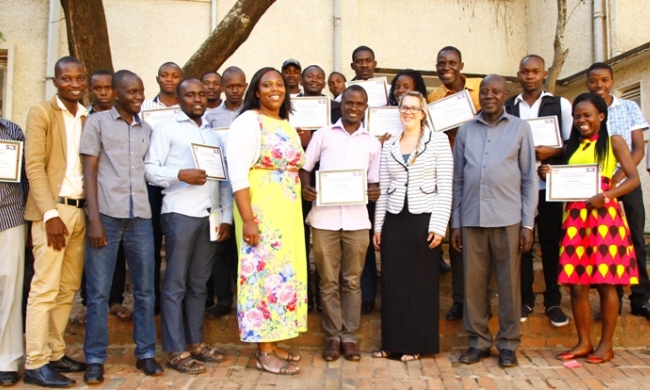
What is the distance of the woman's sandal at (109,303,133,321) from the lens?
5078mm

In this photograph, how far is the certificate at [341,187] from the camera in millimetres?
4516

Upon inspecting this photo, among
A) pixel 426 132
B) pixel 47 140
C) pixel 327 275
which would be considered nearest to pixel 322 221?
pixel 327 275

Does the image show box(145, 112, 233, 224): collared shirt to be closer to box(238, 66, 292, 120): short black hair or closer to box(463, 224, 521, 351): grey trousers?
box(238, 66, 292, 120): short black hair

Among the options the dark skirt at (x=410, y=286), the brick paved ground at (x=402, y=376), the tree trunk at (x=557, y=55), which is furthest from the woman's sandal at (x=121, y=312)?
the tree trunk at (x=557, y=55)

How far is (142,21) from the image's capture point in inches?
372

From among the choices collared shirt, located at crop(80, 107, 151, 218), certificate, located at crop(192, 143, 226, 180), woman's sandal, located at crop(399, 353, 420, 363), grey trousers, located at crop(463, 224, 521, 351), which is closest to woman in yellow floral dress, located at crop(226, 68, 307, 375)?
certificate, located at crop(192, 143, 226, 180)

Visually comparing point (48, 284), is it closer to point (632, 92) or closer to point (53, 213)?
point (53, 213)

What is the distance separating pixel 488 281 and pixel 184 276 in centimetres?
249

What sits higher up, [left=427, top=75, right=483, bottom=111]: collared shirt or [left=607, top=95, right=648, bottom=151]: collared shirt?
[left=427, top=75, right=483, bottom=111]: collared shirt

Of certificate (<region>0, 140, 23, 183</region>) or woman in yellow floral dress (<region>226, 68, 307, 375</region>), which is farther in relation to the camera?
woman in yellow floral dress (<region>226, 68, 307, 375</region>)

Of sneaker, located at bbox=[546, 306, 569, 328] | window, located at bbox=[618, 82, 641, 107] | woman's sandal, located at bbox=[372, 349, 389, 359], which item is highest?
window, located at bbox=[618, 82, 641, 107]

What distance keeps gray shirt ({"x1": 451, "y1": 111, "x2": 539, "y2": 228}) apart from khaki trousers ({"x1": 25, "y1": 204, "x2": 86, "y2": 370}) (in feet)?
10.0

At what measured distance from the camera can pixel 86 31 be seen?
20.9 feet

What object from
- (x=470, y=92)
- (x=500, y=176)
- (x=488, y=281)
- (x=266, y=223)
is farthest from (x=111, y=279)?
(x=470, y=92)
